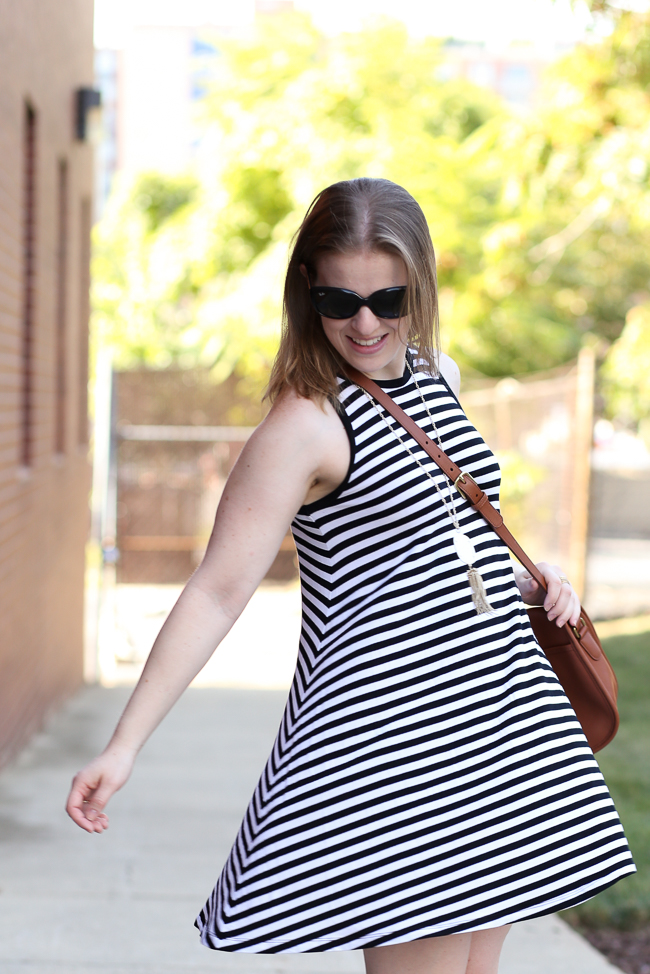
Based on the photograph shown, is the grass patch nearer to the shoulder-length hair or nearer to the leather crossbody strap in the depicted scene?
the leather crossbody strap

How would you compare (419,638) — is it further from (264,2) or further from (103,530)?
(264,2)

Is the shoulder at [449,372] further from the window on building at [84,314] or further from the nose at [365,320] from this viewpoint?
the window on building at [84,314]

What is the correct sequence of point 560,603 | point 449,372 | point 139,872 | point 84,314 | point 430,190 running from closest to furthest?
point 560,603, point 449,372, point 139,872, point 84,314, point 430,190

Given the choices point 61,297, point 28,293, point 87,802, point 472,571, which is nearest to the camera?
point 87,802

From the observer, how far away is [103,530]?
30.8ft

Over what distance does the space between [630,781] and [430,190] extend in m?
9.12

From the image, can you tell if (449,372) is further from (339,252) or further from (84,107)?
(84,107)

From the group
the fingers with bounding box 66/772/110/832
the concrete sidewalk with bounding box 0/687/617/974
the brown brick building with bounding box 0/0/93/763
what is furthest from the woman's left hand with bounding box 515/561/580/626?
the brown brick building with bounding box 0/0/93/763

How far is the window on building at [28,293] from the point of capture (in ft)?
19.0

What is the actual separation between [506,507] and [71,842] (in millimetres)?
6852

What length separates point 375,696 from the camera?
162 centimetres

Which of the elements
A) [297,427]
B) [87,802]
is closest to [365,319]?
[297,427]

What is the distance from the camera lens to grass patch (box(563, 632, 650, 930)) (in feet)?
11.3

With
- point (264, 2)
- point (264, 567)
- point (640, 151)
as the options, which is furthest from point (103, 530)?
point (264, 2)
